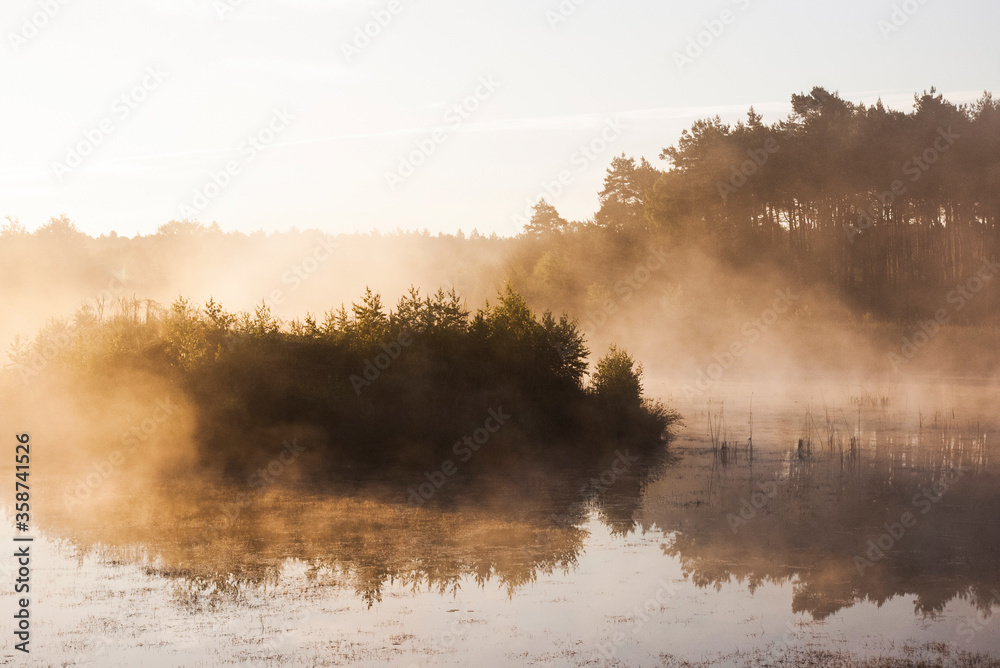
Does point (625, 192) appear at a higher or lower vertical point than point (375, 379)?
higher

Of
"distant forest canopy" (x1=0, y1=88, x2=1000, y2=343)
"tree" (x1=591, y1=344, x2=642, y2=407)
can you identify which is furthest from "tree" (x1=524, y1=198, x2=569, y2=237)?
"tree" (x1=591, y1=344, x2=642, y2=407)

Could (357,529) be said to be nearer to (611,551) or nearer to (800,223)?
(611,551)

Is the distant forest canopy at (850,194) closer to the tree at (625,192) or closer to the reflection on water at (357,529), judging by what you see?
the tree at (625,192)

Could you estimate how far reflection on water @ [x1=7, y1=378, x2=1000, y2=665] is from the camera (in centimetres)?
1197

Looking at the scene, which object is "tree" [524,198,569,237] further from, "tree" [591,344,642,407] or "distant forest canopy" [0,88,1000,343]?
"tree" [591,344,642,407]

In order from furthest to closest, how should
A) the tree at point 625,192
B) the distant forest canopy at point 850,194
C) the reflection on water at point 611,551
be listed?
the tree at point 625,192, the distant forest canopy at point 850,194, the reflection on water at point 611,551

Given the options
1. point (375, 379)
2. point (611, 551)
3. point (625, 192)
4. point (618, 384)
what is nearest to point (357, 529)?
point (611, 551)

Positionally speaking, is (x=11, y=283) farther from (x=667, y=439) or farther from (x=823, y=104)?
(x=667, y=439)

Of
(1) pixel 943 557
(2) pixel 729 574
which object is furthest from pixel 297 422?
(1) pixel 943 557

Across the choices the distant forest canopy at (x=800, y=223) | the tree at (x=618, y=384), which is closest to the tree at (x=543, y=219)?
the distant forest canopy at (x=800, y=223)

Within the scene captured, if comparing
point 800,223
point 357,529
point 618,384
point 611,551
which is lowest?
point 611,551

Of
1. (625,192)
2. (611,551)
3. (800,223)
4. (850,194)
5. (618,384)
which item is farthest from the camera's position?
(625,192)

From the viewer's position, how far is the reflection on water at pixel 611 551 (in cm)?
1197

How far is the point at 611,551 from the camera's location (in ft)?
52.1
